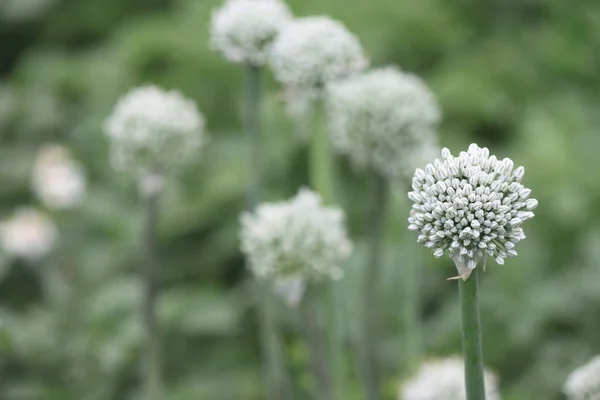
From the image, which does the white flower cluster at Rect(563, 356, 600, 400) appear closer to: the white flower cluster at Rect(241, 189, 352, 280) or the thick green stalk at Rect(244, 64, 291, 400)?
the white flower cluster at Rect(241, 189, 352, 280)

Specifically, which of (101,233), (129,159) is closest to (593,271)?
(129,159)

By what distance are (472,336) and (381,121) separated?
533 millimetres

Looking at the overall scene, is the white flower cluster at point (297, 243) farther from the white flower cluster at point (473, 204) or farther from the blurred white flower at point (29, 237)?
the blurred white flower at point (29, 237)

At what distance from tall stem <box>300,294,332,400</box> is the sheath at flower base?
0.10 ft

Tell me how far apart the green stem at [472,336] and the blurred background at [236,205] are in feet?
1.80

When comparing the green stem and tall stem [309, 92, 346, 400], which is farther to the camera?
tall stem [309, 92, 346, 400]

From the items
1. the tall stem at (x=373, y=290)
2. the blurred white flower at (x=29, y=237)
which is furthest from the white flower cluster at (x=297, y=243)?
the blurred white flower at (x=29, y=237)

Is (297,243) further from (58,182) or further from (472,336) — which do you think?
(58,182)

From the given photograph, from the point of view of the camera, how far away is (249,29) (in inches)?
41.8

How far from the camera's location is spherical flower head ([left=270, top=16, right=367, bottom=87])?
104 centimetres

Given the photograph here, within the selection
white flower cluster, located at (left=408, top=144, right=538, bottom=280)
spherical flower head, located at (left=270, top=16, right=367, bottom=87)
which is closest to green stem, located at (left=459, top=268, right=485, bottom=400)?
white flower cluster, located at (left=408, top=144, right=538, bottom=280)

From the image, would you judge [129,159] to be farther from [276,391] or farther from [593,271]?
[593,271]

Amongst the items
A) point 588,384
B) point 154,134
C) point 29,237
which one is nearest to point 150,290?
point 154,134

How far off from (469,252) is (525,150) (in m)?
1.24
